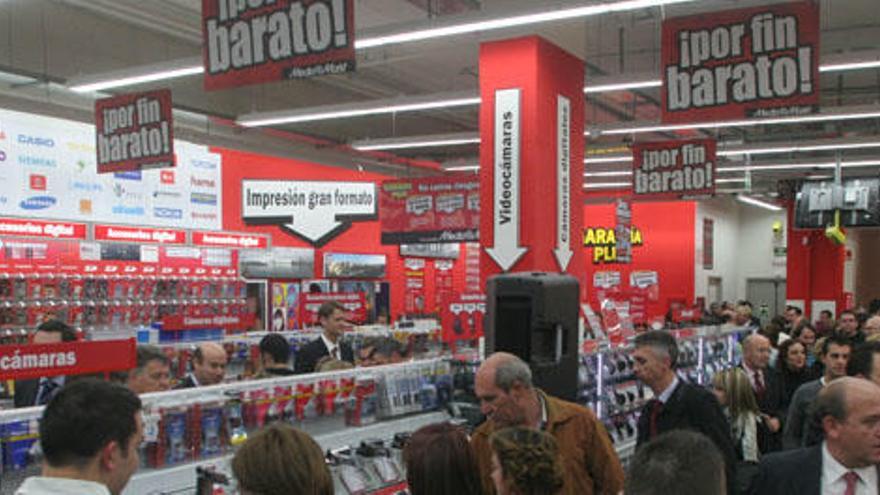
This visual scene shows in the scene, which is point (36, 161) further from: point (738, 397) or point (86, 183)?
point (738, 397)

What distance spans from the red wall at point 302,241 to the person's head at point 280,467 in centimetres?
1178

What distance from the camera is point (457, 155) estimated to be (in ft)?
71.9

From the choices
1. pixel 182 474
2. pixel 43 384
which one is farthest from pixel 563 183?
pixel 182 474

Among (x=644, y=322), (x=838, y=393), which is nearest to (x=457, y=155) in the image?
(x=644, y=322)

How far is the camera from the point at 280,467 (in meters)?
2.25

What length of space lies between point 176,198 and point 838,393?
44.8ft

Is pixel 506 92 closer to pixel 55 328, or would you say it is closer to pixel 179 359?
pixel 179 359

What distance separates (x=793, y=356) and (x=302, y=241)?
9970mm

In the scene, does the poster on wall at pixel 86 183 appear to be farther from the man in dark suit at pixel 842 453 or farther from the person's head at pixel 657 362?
the man in dark suit at pixel 842 453

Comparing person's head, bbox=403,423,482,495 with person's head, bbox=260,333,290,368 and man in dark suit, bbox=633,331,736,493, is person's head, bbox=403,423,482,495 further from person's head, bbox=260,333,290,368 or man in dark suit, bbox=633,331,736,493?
person's head, bbox=260,333,290,368

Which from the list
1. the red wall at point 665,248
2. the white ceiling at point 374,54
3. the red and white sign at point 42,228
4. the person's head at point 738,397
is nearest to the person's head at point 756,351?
the person's head at point 738,397

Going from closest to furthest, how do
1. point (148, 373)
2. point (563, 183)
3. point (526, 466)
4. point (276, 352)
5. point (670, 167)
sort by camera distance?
point (526, 466) → point (148, 373) → point (276, 352) → point (563, 183) → point (670, 167)

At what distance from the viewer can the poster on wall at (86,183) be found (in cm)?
1262

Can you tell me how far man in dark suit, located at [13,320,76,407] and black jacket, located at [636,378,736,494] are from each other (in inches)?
130
